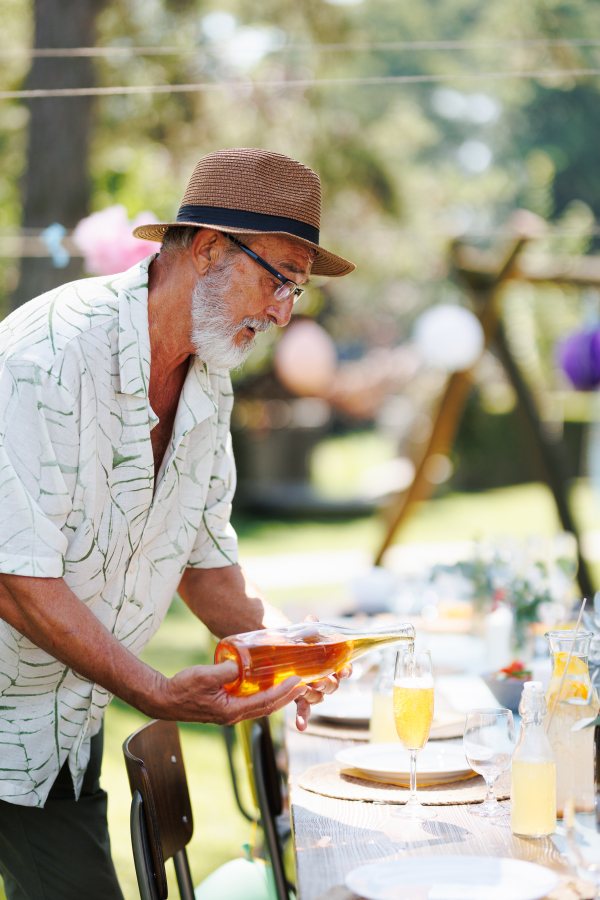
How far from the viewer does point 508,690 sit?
2.03 meters

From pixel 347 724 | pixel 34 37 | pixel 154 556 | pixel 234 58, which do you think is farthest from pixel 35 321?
pixel 234 58

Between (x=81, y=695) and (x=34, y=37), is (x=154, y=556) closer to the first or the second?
(x=81, y=695)

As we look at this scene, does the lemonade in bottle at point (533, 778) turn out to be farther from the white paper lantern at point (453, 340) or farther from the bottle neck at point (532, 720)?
the white paper lantern at point (453, 340)

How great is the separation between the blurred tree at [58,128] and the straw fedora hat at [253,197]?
5.22 m

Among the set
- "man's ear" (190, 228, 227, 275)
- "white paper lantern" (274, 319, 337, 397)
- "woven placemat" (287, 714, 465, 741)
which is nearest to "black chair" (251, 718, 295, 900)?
"woven placemat" (287, 714, 465, 741)

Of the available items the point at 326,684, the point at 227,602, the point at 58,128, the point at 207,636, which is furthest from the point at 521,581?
Result: the point at 58,128

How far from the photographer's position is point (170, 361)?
1.86 meters

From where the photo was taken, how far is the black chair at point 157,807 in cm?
159

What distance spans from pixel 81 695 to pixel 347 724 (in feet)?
2.05

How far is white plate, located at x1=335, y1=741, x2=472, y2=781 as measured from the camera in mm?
1652

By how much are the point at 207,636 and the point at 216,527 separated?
3018mm

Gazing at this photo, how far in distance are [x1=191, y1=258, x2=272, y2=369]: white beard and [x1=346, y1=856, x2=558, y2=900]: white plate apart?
0.94 meters

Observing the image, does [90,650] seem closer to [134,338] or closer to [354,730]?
[134,338]

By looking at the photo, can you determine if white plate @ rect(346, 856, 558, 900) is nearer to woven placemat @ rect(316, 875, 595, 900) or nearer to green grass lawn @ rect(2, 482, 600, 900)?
woven placemat @ rect(316, 875, 595, 900)
